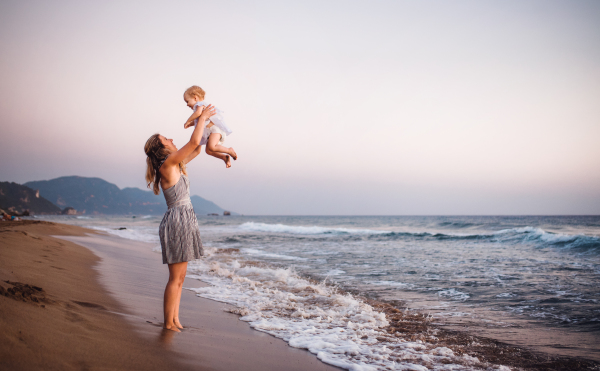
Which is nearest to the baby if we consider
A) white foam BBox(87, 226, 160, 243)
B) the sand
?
the sand

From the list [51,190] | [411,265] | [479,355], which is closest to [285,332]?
[479,355]

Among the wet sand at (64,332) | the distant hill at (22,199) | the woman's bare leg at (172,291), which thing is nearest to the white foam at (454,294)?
the woman's bare leg at (172,291)

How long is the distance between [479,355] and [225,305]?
3425 millimetres

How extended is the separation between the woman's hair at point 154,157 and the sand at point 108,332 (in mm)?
1266

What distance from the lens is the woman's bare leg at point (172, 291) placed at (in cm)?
317

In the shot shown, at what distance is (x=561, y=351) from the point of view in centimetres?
378

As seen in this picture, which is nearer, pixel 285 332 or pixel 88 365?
pixel 88 365

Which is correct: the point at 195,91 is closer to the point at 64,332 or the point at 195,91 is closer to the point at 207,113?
the point at 207,113

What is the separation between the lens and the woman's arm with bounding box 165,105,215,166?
297 centimetres

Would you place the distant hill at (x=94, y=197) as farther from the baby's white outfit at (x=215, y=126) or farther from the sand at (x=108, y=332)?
the baby's white outfit at (x=215, y=126)

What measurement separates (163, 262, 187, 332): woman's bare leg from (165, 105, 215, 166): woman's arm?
974mm

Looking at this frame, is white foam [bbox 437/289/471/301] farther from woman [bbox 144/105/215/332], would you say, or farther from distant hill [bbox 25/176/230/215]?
distant hill [bbox 25/176/230/215]

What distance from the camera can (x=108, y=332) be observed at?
109 inches

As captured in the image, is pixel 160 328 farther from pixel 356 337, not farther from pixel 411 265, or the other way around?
pixel 411 265
